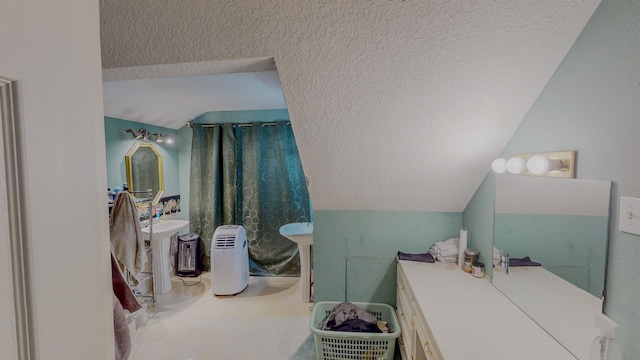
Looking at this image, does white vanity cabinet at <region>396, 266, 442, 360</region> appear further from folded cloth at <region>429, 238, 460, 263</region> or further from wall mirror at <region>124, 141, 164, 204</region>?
wall mirror at <region>124, 141, 164, 204</region>

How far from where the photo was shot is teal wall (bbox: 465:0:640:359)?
0.90 metres

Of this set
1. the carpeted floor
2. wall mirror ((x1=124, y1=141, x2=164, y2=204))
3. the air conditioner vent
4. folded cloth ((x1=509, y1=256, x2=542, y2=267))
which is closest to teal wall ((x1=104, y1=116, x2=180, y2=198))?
wall mirror ((x1=124, y1=141, x2=164, y2=204))

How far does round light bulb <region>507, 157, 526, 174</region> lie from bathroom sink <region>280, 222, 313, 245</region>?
196 cm

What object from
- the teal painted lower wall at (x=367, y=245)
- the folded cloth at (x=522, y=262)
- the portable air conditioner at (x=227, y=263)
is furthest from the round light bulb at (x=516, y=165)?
the portable air conditioner at (x=227, y=263)

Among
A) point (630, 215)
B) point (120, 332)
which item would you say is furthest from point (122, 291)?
point (630, 215)

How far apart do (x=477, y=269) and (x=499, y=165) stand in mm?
692

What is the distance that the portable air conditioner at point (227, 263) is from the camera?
122 inches

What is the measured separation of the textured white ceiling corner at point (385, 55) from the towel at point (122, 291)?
1025 millimetres

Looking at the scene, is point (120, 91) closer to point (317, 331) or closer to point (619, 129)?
point (317, 331)

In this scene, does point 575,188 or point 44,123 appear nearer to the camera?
point 44,123

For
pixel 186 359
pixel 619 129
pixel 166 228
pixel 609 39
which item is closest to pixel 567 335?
pixel 619 129

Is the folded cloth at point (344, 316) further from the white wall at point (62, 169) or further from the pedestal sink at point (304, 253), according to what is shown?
the white wall at point (62, 169)

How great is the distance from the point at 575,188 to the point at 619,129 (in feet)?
0.94

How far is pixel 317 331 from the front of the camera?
1.83 m
